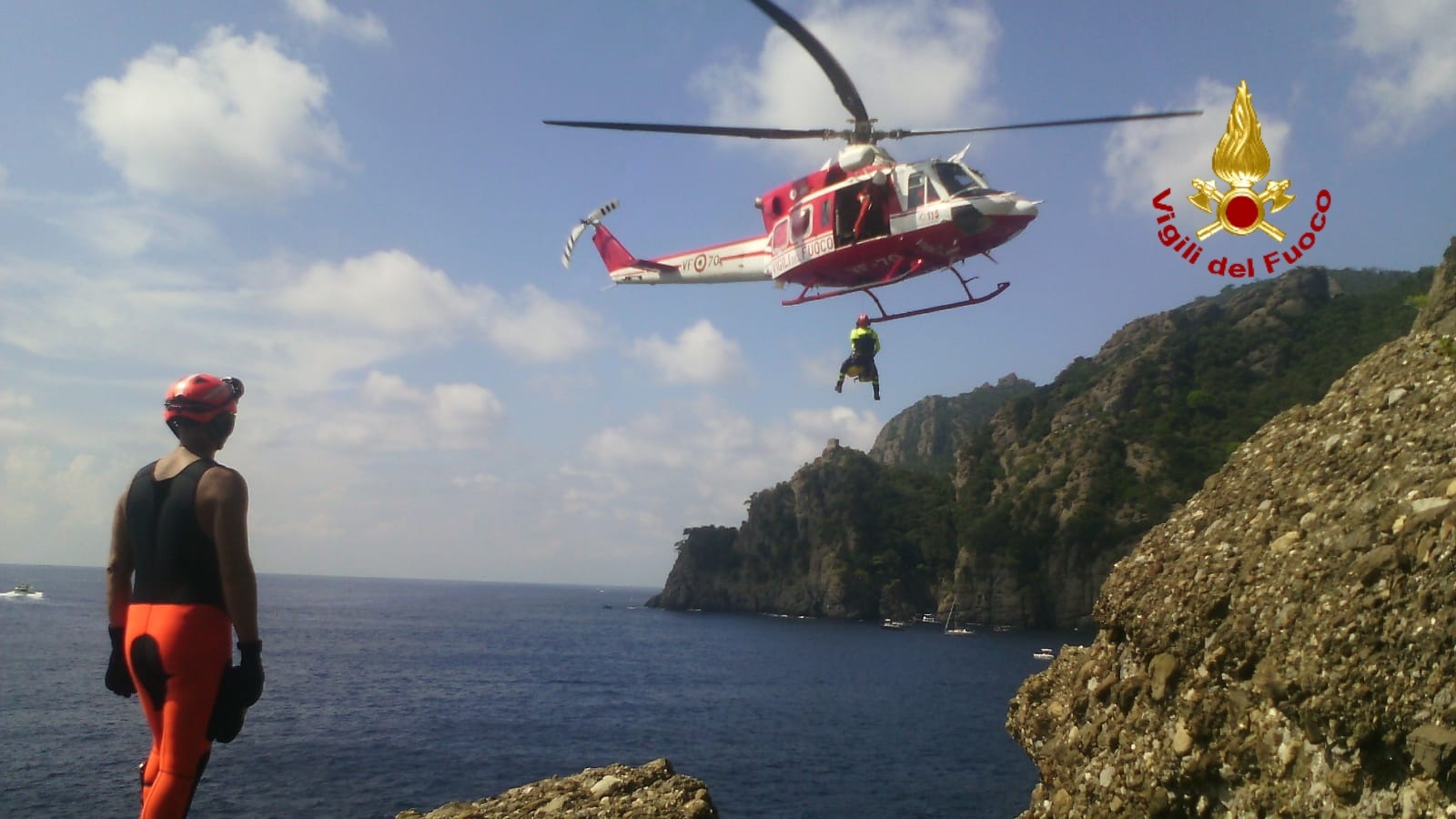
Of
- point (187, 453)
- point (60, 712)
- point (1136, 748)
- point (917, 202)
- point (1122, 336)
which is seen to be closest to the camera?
point (187, 453)

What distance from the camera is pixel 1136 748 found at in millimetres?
7281

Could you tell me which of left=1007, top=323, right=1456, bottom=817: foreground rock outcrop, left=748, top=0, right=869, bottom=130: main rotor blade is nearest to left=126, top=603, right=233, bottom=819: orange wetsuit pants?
left=1007, top=323, right=1456, bottom=817: foreground rock outcrop

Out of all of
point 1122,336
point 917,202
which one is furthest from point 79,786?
point 1122,336

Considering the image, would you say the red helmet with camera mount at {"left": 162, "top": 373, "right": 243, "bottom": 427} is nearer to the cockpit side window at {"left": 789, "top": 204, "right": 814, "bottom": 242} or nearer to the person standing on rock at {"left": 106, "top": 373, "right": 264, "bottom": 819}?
the person standing on rock at {"left": 106, "top": 373, "right": 264, "bottom": 819}

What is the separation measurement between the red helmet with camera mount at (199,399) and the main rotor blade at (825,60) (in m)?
8.03

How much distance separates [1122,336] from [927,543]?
150ft

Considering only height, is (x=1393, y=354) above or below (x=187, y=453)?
above

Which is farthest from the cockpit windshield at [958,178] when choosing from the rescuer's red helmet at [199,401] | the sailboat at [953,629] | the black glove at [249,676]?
the sailboat at [953,629]

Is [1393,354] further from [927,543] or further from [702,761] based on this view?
[927,543]

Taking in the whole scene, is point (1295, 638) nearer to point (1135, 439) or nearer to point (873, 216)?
point (873, 216)

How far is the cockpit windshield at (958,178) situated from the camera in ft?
47.6

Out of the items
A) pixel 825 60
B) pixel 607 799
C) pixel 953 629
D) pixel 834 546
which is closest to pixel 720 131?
pixel 825 60

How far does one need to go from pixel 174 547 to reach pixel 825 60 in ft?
35.1

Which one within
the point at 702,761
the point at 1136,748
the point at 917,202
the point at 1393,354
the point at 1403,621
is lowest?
the point at 702,761
